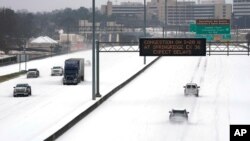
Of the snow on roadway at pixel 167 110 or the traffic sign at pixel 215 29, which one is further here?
the traffic sign at pixel 215 29

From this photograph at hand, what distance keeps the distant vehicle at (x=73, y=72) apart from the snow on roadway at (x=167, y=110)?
20.3ft

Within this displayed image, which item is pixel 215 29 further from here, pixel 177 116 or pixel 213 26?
pixel 177 116

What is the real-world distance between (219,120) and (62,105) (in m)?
13.5

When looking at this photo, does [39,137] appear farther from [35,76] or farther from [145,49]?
[35,76]

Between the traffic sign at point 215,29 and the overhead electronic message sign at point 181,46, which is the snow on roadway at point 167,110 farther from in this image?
the traffic sign at point 215,29

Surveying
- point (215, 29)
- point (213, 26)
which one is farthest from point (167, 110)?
point (213, 26)

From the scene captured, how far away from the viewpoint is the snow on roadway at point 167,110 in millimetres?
31422

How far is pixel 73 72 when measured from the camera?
60469 mm

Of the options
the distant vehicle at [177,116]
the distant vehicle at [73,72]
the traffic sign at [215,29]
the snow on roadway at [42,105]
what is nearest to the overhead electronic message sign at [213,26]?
the traffic sign at [215,29]

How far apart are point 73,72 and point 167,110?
2129 centimetres

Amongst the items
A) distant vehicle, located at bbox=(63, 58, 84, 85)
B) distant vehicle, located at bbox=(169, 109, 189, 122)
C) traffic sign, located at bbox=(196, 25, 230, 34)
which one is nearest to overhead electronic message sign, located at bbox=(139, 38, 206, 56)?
distant vehicle, located at bbox=(169, 109, 189, 122)

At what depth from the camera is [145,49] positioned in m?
45.5

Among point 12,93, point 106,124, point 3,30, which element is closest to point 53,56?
point 3,30

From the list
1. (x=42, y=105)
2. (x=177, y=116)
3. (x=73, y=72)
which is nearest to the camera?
(x=177, y=116)
